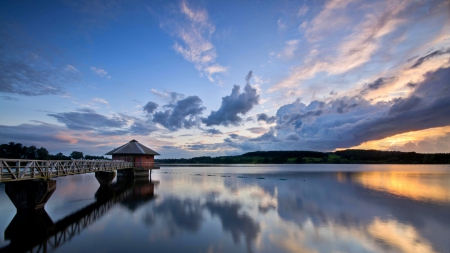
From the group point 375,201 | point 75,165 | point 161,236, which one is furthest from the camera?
point 375,201

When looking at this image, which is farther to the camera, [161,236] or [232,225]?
[232,225]

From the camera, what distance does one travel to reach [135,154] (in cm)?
3769

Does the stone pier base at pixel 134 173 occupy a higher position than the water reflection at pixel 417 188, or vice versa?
the stone pier base at pixel 134 173

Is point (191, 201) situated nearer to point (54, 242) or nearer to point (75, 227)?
point (75, 227)

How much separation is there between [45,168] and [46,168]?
62.1 inches

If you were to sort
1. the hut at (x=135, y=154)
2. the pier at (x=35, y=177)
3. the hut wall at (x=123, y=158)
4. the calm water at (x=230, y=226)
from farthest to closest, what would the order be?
the hut wall at (x=123, y=158) < the hut at (x=135, y=154) < the pier at (x=35, y=177) < the calm water at (x=230, y=226)

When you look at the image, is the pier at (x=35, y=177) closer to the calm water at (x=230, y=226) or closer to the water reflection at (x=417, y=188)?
the calm water at (x=230, y=226)

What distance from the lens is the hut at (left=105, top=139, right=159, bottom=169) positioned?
37312 mm

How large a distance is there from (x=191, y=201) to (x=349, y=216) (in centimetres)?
1270

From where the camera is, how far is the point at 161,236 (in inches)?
454

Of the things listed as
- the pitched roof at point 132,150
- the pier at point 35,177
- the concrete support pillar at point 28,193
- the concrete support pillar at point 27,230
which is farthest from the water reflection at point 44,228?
the pitched roof at point 132,150

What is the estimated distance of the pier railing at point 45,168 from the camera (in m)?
12.3

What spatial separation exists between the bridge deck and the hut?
597 cm

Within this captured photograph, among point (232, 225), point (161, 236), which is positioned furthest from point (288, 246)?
point (161, 236)
